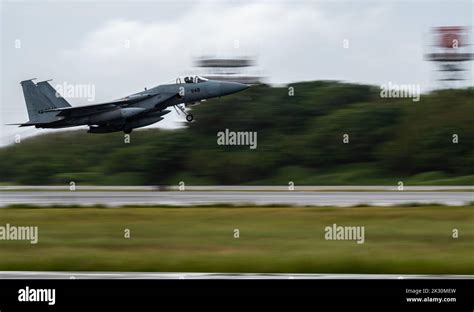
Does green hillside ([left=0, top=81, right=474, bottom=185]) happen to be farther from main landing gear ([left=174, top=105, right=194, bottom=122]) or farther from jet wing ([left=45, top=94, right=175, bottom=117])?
main landing gear ([left=174, top=105, right=194, bottom=122])

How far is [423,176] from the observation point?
39781mm

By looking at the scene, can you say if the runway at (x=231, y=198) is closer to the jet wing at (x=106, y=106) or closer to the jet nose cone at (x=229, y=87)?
the jet wing at (x=106, y=106)

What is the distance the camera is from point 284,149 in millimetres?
39500

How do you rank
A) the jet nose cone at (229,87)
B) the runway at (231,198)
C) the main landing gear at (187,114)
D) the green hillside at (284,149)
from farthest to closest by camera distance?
1. the green hillside at (284,149)
2. the jet nose cone at (229,87)
3. the runway at (231,198)
4. the main landing gear at (187,114)

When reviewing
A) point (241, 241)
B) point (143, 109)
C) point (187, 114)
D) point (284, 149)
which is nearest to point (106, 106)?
point (143, 109)

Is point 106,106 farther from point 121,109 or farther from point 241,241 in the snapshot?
point 241,241

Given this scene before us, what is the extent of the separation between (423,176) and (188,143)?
1160 centimetres

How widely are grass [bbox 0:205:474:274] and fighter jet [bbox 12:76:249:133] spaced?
3883mm

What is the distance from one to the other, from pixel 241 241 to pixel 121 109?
35.0 ft

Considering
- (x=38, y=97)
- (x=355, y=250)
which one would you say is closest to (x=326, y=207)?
(x=355, y=250)

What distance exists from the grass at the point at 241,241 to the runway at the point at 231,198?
219 cm

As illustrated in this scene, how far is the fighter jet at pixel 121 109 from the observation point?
2791 centimetres

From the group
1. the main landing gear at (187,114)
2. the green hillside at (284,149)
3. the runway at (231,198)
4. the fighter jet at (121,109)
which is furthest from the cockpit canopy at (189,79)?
the green hillside at (284,149)

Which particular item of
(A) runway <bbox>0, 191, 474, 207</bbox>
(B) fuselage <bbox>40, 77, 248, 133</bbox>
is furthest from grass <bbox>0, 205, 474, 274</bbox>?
(B) fuselage <bbox>40, 77, 248, 133</bbox>
